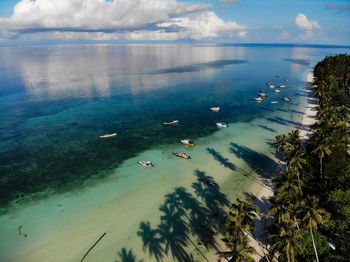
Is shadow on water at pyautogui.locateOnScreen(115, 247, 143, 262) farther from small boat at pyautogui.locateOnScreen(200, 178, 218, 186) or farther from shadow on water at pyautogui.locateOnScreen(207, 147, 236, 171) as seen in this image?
shadow on water at pyautogui.locateOnScreen(207, 147, 236, 171)

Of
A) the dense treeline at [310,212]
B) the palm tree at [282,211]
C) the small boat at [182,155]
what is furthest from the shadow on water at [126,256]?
the small boat at [182,155]

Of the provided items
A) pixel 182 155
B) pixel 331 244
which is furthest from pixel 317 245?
pixel 182 155

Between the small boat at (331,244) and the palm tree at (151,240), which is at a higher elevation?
the small boat at (331,244)

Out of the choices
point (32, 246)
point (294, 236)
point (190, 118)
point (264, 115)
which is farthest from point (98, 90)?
point (294, 236)

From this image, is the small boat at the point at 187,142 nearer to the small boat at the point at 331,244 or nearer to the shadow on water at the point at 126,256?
the shadow on water at the point at 126,256

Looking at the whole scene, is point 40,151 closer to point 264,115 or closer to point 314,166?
point 314,166

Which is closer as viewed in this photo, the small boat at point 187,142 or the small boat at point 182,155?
the small boat at point 182,155

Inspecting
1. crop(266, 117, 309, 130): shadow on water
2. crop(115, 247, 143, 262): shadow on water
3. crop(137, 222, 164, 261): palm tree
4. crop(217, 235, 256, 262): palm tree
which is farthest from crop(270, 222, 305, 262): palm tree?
Answer: crop(266, 117, 309, 130): shadow on water

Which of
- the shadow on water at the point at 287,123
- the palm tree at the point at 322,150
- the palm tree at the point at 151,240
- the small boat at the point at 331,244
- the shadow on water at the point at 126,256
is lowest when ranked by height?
the shadow on water at the point at 126,256
